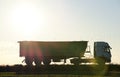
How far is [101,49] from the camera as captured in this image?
145ft

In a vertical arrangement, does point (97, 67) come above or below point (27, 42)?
below

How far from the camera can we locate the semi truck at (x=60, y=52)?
4422 cm

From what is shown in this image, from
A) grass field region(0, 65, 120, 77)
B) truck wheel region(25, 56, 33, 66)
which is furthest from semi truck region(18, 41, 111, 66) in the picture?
→ grass field region(0, 65, 120, 77)

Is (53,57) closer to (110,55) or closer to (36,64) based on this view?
(36,64)

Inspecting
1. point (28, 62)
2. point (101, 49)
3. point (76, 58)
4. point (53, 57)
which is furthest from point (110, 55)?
point (28, 62)

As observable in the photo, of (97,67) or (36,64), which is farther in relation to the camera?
(36,64)

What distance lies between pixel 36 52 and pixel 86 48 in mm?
6713

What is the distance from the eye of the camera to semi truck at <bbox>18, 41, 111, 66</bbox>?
145 feet

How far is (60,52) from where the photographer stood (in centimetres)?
4591

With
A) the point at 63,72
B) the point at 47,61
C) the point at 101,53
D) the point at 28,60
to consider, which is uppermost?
the point at 101,53

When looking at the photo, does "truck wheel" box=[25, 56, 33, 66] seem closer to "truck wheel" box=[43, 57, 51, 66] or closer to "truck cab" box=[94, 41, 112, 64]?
"truck wheel" box=[43, 57, 51, 66]

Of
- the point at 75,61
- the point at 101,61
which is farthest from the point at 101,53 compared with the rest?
the point at 75,61

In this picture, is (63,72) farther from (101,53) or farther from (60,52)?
(60,52)

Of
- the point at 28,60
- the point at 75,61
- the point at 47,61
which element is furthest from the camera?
the point at 28,60
